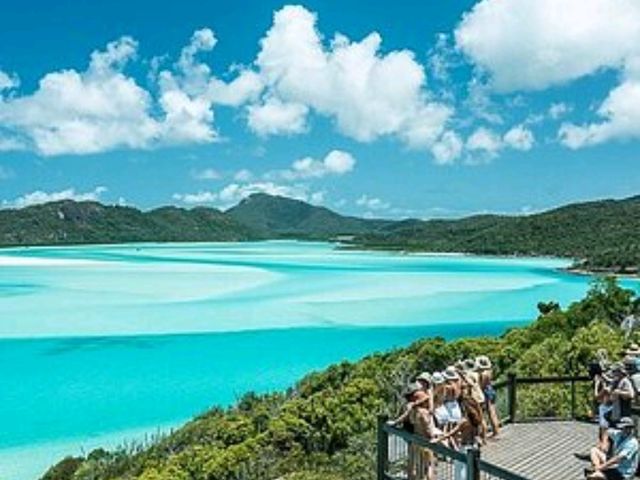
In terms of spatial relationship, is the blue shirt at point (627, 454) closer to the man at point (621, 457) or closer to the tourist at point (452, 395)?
the man at point (621, 457)

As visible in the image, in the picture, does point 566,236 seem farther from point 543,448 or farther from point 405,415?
point 405,415

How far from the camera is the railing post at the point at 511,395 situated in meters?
9.94

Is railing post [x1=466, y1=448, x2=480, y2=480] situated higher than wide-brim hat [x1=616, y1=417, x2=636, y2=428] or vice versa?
wide-brim hat [x1=616, y1=417, x2=636, y2=428]

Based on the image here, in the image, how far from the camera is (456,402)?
24.5 feet

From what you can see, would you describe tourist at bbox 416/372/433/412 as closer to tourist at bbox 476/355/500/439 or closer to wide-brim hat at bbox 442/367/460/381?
wide-brim hat at bbox 442/367/460/381

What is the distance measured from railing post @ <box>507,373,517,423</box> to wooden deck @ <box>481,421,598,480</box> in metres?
0.12

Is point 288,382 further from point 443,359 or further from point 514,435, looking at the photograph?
point 514,435

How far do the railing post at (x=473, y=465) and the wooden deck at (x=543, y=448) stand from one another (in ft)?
8.23

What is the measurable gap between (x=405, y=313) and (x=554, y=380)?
47411mm

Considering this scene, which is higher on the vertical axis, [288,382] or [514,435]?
[514,435]

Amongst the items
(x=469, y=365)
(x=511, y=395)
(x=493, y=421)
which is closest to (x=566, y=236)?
(x=511, y=395)

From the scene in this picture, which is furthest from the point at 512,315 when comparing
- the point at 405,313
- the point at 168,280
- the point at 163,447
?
the point at 168,280

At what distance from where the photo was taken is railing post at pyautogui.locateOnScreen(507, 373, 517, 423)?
994cm

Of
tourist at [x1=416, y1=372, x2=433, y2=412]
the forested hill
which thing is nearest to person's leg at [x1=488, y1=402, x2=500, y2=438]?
tourist at [x1=416, y1=372, x2=433, y2=412]
